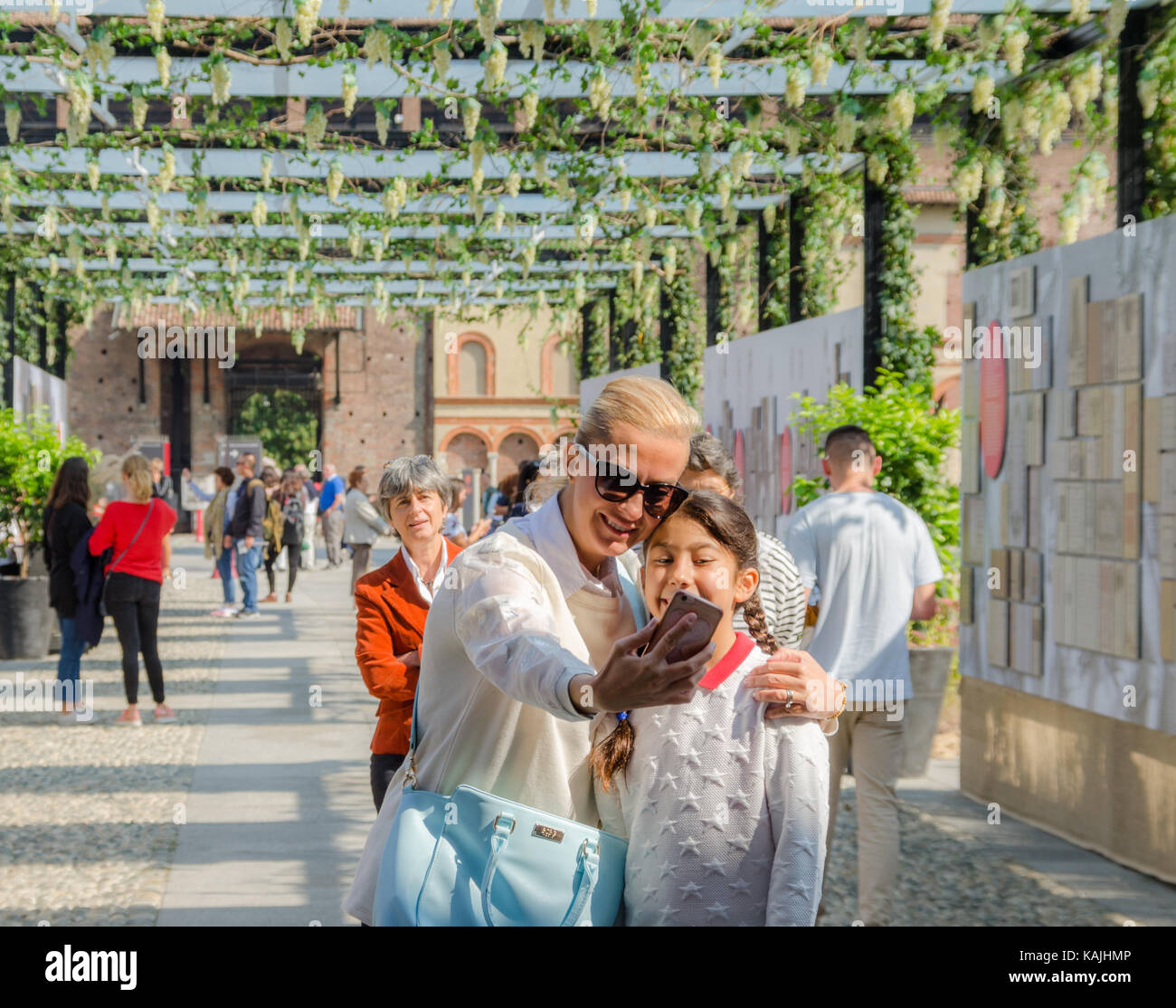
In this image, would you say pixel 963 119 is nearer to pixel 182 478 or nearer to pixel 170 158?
pixel 170 158

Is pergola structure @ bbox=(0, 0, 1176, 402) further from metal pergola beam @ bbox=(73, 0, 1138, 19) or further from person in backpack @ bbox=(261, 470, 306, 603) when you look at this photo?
person in backpack @ bbox=(261, 470, 306, 603)

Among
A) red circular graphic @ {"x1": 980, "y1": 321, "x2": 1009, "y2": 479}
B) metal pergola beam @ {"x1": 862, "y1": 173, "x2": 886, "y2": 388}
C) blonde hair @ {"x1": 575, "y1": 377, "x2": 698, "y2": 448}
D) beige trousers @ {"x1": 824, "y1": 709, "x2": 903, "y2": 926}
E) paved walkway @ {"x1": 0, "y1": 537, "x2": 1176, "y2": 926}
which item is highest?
metal pergola beam @ {"x1": 862, "y1": 173, "x2": 886, "y2": 388}

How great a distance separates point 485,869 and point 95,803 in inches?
207

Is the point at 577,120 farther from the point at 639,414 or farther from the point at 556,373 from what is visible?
the point at 556,373

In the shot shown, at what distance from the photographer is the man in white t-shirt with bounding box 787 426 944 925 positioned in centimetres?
444

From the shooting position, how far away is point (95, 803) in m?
6.44

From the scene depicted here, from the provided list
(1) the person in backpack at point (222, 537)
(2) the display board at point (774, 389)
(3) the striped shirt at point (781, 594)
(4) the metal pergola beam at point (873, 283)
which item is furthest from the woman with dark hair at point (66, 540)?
(3) the striped shirt at point (781, 594)

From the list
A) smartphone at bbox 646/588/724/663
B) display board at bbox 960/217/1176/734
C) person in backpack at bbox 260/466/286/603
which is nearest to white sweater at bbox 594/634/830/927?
smartphone at bbox 646/588/724/663

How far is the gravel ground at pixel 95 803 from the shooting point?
486 centimetres

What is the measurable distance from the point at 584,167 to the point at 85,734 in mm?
5217

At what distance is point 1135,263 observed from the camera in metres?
5.36

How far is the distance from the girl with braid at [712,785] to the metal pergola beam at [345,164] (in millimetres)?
8191

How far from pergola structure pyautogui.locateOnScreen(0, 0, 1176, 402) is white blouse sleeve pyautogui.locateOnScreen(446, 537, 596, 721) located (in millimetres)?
4824
